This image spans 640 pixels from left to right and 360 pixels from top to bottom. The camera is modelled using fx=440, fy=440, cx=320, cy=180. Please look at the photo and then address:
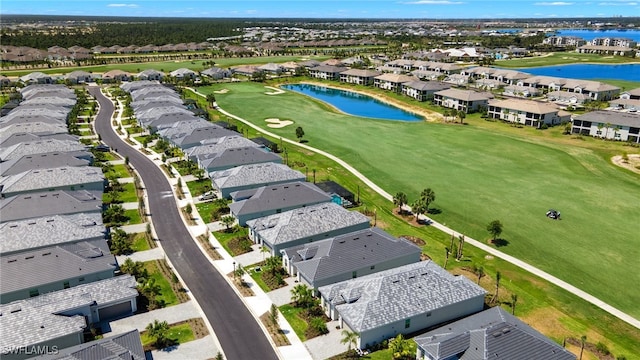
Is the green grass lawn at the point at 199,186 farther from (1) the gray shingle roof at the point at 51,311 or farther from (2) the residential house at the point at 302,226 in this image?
(1) the gray shingle roof at the point at 51,311

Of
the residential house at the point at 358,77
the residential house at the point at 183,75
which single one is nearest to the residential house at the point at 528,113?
the residential house at the point at 358,77

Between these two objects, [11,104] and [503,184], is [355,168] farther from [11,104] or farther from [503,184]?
[11,104]

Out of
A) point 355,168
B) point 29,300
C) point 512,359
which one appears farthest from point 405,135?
point 29,300

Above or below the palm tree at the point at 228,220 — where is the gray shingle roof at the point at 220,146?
above

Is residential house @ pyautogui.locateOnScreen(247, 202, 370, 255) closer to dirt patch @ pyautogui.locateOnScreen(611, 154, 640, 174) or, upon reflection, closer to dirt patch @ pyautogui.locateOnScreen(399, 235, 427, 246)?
dirt patch @ pyautogui.locateOnScreen(399, 235, 427, 246)

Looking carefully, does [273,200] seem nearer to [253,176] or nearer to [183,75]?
[253,176]

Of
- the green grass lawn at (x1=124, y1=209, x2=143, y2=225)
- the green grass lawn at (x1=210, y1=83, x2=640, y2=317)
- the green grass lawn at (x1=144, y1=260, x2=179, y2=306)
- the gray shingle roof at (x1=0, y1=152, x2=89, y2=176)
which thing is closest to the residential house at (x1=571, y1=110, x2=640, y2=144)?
the green grass lawn at (x1=210, y1=83, x2=640, y2=317)
